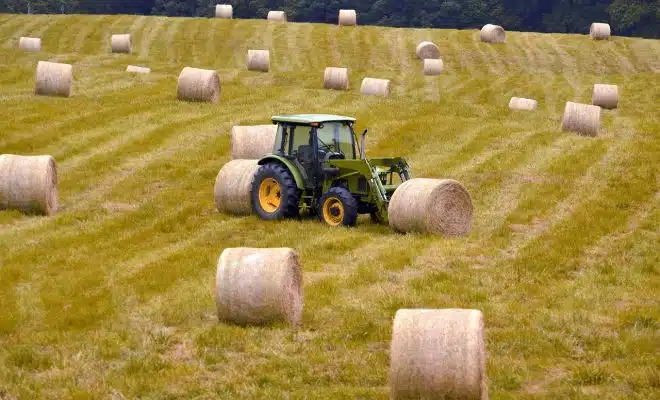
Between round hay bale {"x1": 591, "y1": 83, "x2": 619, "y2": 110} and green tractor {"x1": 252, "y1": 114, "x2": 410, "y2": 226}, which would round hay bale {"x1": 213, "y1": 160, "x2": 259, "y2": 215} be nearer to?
green tractor {"x1": 252, "y1": 114, "x2": 410, "y2": 226}

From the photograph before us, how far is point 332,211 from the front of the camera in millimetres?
22703

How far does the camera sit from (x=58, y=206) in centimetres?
2516

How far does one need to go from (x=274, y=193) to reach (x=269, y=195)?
0.11 meters

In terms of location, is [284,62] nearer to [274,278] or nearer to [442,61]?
[442,61]

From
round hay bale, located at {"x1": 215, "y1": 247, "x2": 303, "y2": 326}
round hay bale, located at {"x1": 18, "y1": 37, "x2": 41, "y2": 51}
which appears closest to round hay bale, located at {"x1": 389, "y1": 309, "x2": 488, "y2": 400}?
round hay bale, located at {"x1": 215, "y1": 247, "x2": 303, "y2": 326}

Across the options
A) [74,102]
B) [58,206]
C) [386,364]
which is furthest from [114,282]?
[74,102]

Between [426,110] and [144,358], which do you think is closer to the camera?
[144,358]

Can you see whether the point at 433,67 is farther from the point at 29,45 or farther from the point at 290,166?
the point at 290,166

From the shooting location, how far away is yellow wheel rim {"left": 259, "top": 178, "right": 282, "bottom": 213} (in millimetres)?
23536

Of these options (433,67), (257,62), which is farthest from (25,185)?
(433,67)

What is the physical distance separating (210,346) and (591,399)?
4717 millimetres

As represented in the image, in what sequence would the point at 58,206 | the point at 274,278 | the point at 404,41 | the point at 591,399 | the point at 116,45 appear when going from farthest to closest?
Result: 1. the point at 404,41
2. the point at 116,45
3. the point at 58,206
4. the point at 274,278
5. the point at 591,399

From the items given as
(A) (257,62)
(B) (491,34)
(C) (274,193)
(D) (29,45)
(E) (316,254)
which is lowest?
(E) (316,254)

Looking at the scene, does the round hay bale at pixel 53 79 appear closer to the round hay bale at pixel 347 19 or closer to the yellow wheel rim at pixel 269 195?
the yellow wheel rim at pixel 269 195
